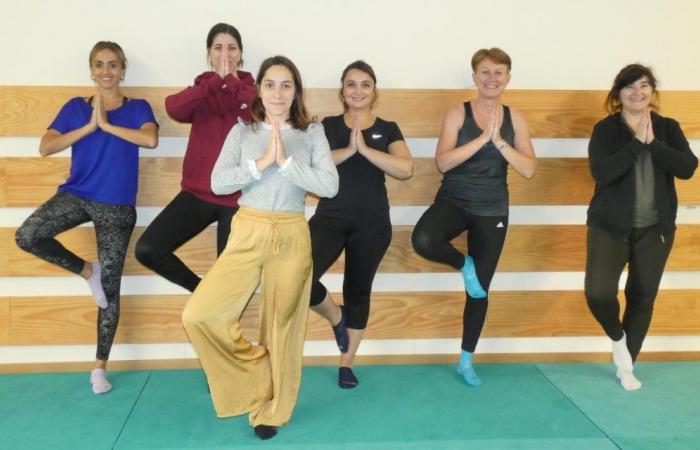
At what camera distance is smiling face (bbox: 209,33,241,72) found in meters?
3.01

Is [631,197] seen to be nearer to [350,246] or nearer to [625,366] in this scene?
[625,366]

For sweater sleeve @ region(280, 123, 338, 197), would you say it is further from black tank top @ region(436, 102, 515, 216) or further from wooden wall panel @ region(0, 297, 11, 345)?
wooden wall panel @ region(0, 297, 11, 345)

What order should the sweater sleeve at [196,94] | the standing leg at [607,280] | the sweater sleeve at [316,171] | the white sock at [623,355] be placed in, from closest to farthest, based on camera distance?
the sweater sleeve at [316,171] < the sweater sleeve at [196,94] < the standing leg at [607,280] < the white sock at [623,355]

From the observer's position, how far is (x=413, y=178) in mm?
3613

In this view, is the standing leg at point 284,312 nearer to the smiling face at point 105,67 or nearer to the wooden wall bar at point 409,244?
the wooden wall bar at point 409,244

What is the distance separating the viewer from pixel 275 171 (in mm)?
2592

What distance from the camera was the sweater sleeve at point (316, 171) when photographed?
8.22 ft

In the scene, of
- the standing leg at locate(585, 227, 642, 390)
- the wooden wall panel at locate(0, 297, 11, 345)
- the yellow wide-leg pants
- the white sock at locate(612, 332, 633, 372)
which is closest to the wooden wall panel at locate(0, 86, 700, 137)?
the standing leg at locate(585, 227, 642, 390)

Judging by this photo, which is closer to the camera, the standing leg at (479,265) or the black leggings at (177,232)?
the black leggings at (177,232)

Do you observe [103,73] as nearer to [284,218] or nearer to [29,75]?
Result: [29,75]

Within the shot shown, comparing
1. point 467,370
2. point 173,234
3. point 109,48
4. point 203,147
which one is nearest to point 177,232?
point 173,234

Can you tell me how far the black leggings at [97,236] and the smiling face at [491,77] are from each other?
2.06 m

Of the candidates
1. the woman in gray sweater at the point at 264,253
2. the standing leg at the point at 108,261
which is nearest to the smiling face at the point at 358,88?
the woman in gray sweater at the point at 264,253

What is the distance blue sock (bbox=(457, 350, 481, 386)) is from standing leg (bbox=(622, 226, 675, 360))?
940mm
